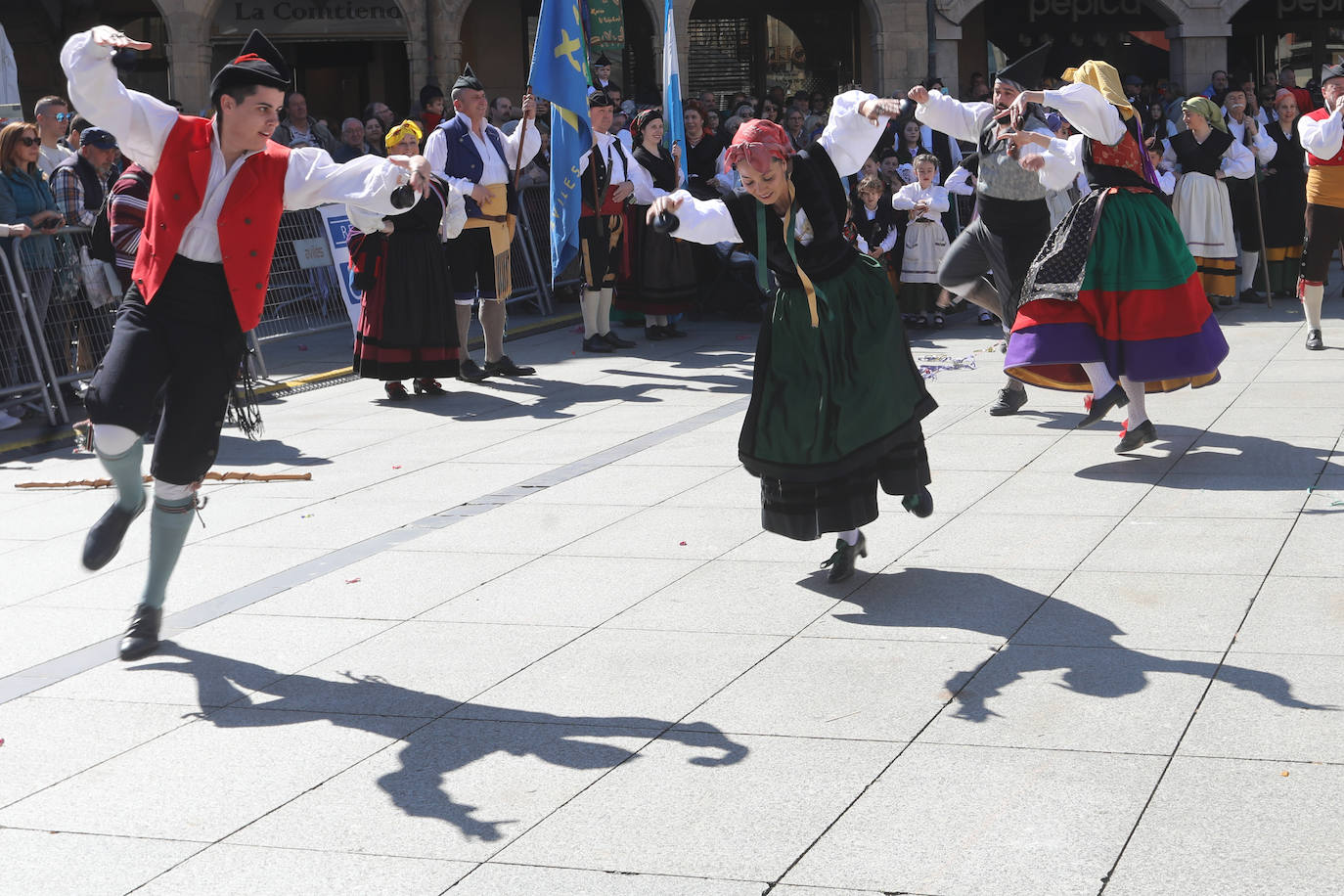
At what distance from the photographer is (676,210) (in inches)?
218

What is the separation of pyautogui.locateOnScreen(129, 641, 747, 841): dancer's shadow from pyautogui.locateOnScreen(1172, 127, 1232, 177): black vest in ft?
35.8

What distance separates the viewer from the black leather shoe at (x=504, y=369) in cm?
1138

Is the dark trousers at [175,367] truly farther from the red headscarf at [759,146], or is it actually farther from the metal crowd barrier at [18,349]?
the metal crowd barrier at [18,349]

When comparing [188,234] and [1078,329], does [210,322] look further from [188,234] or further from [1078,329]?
[1078,329]

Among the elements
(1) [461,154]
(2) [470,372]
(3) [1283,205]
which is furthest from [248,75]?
(3) [1283,205]

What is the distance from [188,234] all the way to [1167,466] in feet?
14.6

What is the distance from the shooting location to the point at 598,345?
12.6 m

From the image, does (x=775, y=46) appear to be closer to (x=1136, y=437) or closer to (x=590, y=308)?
(x=590, y=308)

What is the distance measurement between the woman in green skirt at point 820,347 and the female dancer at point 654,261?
727 centimetres

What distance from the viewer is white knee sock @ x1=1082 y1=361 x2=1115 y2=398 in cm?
763

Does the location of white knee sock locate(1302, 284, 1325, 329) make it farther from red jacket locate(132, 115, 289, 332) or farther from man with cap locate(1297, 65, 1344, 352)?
red jacket locate(132, 115, 289, 332)

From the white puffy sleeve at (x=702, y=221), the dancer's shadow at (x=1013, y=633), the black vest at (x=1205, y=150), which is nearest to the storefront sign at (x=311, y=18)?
the black vest at (x=1205, y=150)

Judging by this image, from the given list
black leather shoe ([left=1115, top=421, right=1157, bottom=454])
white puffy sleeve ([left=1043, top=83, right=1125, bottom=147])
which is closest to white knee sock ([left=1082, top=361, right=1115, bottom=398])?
black leather shoe ([left=1115, top=421, right=1157, bottom=454])

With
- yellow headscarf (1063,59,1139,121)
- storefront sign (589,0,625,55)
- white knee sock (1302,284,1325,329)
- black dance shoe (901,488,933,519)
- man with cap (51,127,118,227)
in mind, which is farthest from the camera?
storefront sign (589,0,625,55)
